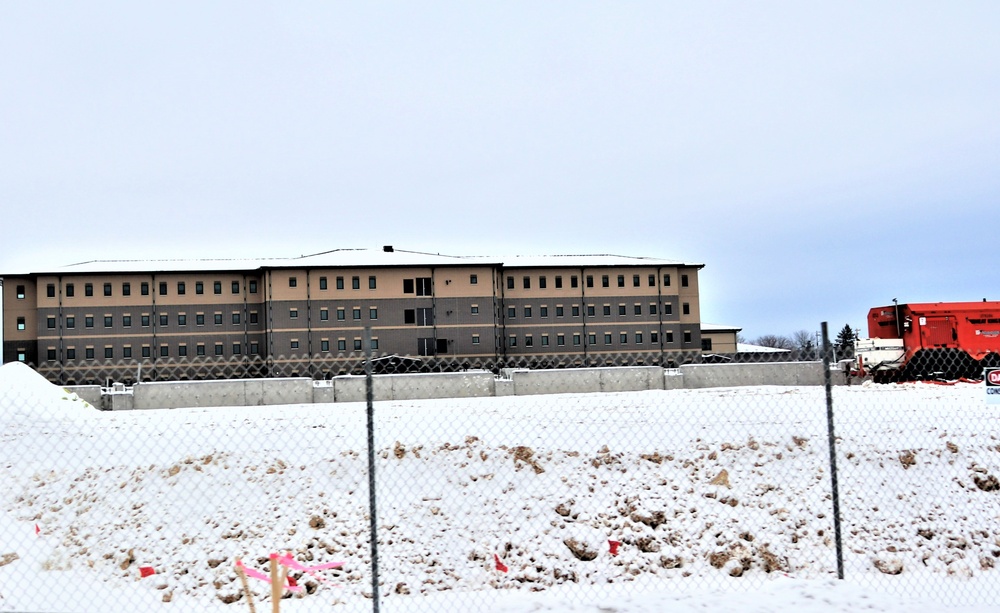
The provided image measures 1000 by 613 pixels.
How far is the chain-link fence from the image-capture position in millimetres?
7832

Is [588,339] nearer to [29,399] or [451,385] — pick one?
[451,385]

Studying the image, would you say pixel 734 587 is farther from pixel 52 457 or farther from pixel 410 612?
pixel 52 457

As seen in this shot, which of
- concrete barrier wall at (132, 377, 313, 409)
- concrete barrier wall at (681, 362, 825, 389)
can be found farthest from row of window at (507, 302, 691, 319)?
concrete barrier wall at (132, 377, 313, 409)

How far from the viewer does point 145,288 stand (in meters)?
60.0

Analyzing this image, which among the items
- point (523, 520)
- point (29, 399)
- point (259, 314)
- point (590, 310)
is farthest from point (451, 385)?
point (259, 314)

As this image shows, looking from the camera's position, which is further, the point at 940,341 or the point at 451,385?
the point at 451,385

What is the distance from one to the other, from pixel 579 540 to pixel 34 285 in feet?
210

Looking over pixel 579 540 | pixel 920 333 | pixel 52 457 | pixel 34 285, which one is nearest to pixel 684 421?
pixel 579 540

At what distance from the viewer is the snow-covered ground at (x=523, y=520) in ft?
25.3

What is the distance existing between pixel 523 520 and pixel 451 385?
23.5 m

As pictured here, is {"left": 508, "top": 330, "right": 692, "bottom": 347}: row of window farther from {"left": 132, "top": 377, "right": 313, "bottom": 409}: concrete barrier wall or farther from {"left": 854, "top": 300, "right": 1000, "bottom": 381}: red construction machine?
{"left": 132, "top": 377, "right": 313, "bottom": 409}: concrete barrier wall

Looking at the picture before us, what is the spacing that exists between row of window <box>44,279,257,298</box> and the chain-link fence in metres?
49.5

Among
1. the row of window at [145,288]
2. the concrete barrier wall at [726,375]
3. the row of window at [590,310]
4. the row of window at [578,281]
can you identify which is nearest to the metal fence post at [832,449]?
the concrete barrier wall at [726,375]

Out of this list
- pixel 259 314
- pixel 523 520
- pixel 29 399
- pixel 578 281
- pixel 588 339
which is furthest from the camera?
pixel 578 281
